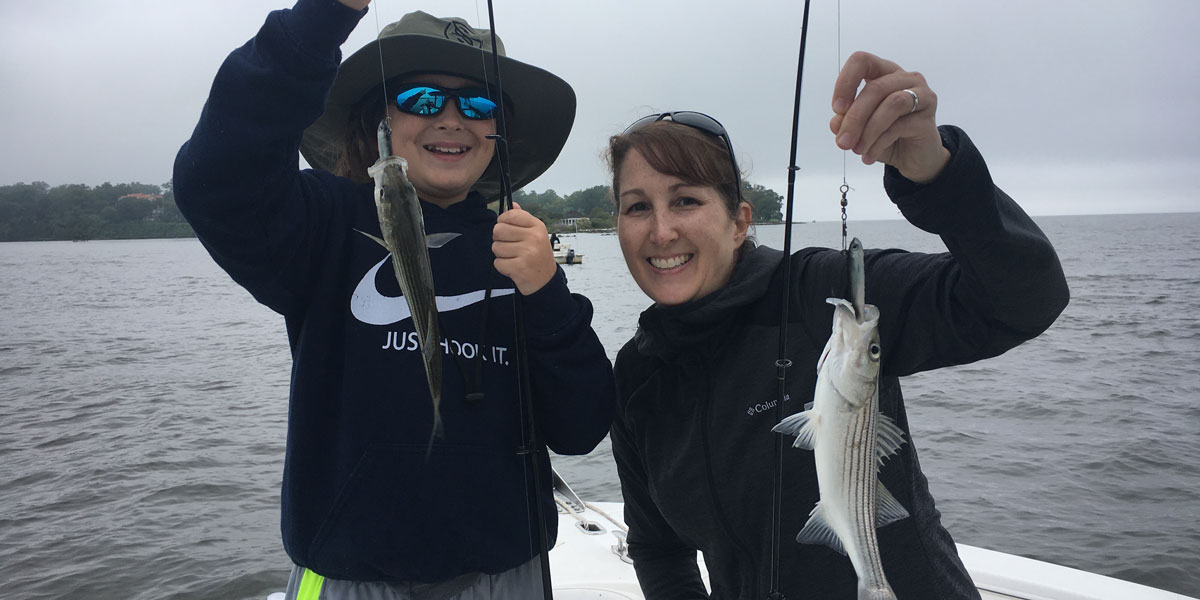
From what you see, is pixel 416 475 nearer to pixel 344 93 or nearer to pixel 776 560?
pixel 776 560

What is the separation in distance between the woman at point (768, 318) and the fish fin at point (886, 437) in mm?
181

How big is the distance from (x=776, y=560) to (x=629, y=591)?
2098mm

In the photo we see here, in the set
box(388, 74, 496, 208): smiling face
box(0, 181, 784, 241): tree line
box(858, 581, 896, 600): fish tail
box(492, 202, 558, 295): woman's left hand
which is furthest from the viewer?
box(0, 181, 784, 241): tree line

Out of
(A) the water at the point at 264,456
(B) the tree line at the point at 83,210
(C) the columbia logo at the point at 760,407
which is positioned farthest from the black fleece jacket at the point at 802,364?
(B) the tree line at the point at 83,210

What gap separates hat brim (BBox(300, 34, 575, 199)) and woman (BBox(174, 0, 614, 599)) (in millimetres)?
11

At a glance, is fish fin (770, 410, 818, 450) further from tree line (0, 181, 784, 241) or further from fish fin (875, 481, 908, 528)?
tree line (0, 181, 784, 241)

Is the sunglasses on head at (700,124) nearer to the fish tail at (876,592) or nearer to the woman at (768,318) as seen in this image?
the woman at (768,318)

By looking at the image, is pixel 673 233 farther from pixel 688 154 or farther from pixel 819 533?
pixel 819 533

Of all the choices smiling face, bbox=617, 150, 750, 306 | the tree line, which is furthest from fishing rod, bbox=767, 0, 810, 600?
the tree line

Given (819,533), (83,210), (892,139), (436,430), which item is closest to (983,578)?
(819,533)

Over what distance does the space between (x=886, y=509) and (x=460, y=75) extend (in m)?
1.93

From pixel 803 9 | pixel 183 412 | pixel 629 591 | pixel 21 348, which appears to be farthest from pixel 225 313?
pixel 803 9

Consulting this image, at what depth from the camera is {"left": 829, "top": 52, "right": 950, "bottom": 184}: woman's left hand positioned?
157 centimetres

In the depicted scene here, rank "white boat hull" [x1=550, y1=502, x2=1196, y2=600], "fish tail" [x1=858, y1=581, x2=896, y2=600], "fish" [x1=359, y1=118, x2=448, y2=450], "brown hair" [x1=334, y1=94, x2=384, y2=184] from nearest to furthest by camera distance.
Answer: "fish" [x1=359, y1=118, x2=448, y2=450] → "fish tail" [x1=858, y1=581, x2=896, y2=600] → "brown hair" [x1=334, y1=94, x2=384, y2=184] → "white boat hull" [x1=550, y1=502, x2=1196, y2=600]
